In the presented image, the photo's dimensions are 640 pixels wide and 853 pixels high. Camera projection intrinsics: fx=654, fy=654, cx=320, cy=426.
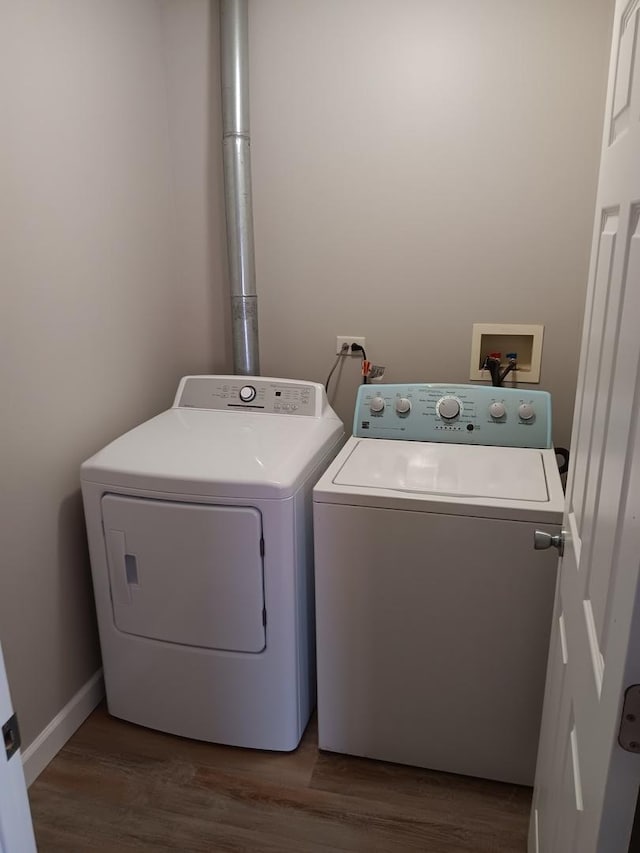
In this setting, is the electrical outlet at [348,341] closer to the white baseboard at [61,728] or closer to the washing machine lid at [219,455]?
the washing machine lid at [219,455]

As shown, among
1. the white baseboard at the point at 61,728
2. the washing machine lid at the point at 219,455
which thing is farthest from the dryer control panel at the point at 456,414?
the white baseboard at the point at 61,728

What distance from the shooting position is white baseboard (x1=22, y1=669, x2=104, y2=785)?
1837 millimetres

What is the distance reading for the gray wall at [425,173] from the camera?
6.68ft

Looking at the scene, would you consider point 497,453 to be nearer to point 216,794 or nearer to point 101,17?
point 216,794

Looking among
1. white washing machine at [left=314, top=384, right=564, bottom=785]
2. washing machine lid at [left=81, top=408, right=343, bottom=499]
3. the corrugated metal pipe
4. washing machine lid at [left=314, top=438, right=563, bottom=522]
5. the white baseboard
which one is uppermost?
the corrugated metal pipe

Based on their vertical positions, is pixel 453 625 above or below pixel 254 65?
below

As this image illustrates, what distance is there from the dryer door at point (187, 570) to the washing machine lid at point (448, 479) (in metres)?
0.27

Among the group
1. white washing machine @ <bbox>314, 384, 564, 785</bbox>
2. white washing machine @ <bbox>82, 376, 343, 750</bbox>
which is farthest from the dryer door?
white washing machine @ <bbox>314, 384, 564, 785</bbox>

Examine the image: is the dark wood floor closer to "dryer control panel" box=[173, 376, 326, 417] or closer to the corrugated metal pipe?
"dryer control panel" box=[173, 376, 326, 417]

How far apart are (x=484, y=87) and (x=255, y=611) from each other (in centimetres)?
175

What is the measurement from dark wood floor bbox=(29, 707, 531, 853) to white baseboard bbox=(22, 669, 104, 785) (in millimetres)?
31

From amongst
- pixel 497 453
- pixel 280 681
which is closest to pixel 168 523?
pixel 280 681

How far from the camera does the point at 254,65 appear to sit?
7.35ft

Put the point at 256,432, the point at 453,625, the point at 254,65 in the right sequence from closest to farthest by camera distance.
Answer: the point at 453,625 < the point at 256,432 < the point at 254,65
